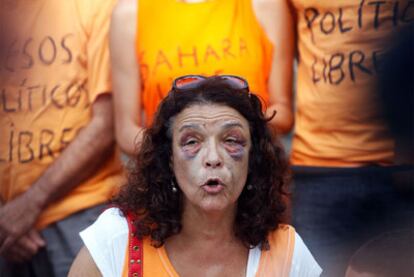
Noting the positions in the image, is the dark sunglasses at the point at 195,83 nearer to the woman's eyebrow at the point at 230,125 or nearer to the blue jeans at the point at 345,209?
the woman's eyebrow at the point at 230,125

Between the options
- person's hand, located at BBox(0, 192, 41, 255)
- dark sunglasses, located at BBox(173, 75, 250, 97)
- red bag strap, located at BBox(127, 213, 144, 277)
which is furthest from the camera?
person's hand, located at BBox(0, 192, 41, 255)

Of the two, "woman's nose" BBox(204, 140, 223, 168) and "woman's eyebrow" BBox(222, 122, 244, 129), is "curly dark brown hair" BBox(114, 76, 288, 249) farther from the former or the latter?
"woman's nose" BBox(204, 140, 223, 168)

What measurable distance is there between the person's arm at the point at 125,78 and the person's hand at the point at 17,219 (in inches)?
16.5

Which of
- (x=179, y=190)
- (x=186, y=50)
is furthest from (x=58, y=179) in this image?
(x=179, y=190)

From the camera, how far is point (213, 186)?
275 cm

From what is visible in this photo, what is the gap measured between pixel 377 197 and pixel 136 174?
100cm

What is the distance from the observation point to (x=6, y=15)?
362cm

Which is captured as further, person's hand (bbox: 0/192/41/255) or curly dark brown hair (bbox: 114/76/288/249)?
person's hand (bbox: 0/192/41/255)

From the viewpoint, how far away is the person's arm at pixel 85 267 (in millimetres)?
2742

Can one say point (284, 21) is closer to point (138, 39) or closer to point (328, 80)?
point (328, 80)

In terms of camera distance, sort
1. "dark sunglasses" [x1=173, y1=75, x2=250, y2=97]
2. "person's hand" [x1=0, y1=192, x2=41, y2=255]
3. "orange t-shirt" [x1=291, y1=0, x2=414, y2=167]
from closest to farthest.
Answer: "dark sunglasses" [x1=173, y1=75, x2=250, y2=97], "orange t-shirt" [x1=291, y1=0, x2=414, y2=167], "person's hand" [x1=0, y1=192, x2=41, y2=255]

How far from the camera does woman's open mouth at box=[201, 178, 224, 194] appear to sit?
275 centimetres

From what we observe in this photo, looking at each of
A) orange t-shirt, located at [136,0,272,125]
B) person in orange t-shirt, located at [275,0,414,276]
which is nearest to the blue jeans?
person in orange t-shirt, located at [275,0,414,276]

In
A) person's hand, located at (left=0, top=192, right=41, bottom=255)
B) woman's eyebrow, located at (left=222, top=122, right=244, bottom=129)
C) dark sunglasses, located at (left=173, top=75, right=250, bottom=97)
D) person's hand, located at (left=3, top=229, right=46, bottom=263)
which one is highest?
dark sunglasses, located at (left=173, top=75, right=250, bottom=97)
